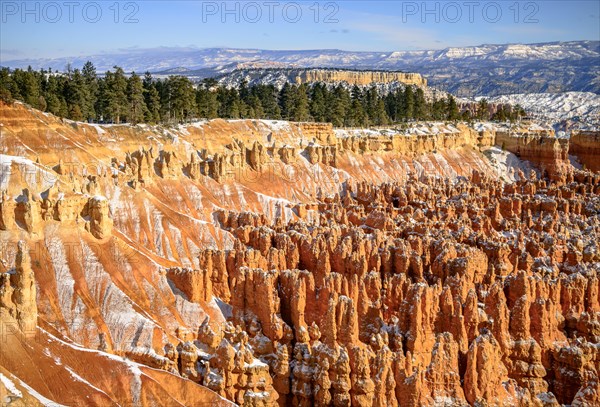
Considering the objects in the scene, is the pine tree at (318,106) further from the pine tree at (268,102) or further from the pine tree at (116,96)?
the pine tree at (116,96)

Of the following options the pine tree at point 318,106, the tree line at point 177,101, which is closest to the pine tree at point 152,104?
the tree line at point 177,101

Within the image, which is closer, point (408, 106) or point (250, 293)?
point (250, 293)

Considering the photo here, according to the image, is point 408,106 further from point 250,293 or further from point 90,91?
point 250,293

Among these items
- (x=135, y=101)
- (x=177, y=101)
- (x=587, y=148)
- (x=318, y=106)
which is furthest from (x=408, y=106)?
(x=135, y=101)

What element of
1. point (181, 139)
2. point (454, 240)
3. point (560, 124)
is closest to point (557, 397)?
point (454, 240)

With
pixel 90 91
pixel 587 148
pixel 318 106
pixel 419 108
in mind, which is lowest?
pixel 587 148

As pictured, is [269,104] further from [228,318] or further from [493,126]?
[228,318]

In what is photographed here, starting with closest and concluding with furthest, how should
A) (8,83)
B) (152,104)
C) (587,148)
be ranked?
(8,83)
(152,104)
(587,148)
